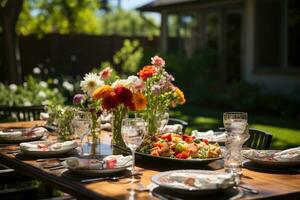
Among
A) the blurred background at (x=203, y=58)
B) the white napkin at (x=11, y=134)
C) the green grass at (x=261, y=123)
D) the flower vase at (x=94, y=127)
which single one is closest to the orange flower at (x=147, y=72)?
the flower vase at (x=94, y=127)

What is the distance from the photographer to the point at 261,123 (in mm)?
10172

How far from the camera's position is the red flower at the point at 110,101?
325 centimetres

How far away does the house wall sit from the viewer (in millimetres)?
12385

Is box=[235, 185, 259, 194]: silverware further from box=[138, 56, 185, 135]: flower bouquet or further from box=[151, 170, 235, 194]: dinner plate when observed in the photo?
box=[138, 56, 185, 135]: flower bouquet

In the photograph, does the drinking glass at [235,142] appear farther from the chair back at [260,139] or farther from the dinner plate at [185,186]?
the chair back at [260,139]

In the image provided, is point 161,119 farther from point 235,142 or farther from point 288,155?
point 288,155

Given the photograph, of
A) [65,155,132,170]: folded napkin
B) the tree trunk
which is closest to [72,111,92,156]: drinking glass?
[65,155,132,170]: folded napkin

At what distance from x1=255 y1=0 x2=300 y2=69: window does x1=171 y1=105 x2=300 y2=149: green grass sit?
211 cm

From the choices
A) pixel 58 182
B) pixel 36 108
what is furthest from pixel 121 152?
pixel 36 108

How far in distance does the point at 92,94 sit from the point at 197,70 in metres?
11.3

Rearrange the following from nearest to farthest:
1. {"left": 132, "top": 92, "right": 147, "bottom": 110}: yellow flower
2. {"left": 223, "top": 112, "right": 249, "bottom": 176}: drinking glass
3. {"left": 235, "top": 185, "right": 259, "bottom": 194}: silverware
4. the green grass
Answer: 1. {"left": 235, "top": 185, "right": 259, "bottom": 194}: silverware
2. {"left": 223, "top": 112, "right": 249, "bottom": 176}: drinking glass
3. {"left": 132, "top": 92, "right": 147, "bottom": 110}: yellow flower
4. the green grass

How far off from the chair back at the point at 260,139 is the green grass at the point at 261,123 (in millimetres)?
3845

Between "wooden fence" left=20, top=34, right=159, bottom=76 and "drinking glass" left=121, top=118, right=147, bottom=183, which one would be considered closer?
"drinking glass" left=121, top=118, right=147, bottom=183

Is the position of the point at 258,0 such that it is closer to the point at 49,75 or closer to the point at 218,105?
the point at 218,105
